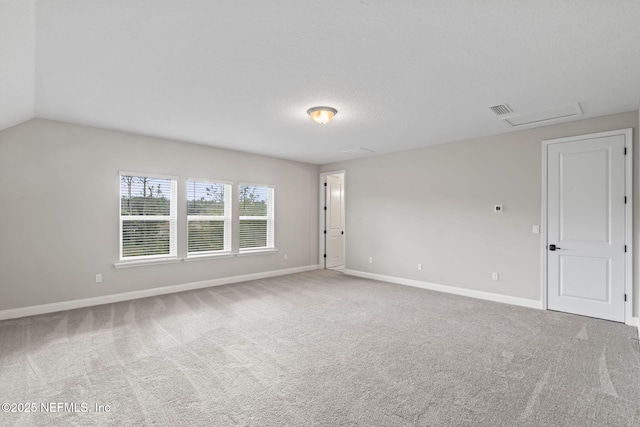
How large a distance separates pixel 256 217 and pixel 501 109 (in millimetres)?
4722

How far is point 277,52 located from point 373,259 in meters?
4.94

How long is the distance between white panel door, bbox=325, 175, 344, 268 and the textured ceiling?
3687 mm

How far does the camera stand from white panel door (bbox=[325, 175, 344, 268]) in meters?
7.86

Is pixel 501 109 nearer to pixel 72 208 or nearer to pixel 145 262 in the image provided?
pixel 145 262

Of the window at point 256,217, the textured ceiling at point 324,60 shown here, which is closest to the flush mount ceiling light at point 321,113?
the textured ceiling at point 324,60

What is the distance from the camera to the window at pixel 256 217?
6340 millimetres

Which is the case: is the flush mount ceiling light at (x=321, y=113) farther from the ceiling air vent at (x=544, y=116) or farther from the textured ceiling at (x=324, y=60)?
the ceiling air vent at (x=544, y=116)

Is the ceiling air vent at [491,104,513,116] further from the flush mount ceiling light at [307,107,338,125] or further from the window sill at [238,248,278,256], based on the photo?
the window sill at [238,248,278,256]

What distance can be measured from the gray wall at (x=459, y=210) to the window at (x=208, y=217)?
8.83 ft

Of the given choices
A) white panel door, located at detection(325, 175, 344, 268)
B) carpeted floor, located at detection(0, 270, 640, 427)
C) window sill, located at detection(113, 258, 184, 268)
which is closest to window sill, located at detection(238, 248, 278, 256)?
window sill, located at detection(113, 258, 184, 268)

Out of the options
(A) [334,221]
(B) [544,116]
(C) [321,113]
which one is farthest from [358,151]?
(B) [544,116]

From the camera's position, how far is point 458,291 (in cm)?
531

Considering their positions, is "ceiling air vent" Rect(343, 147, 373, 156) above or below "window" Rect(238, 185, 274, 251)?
above

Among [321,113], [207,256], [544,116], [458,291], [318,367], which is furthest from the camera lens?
[207,256]
